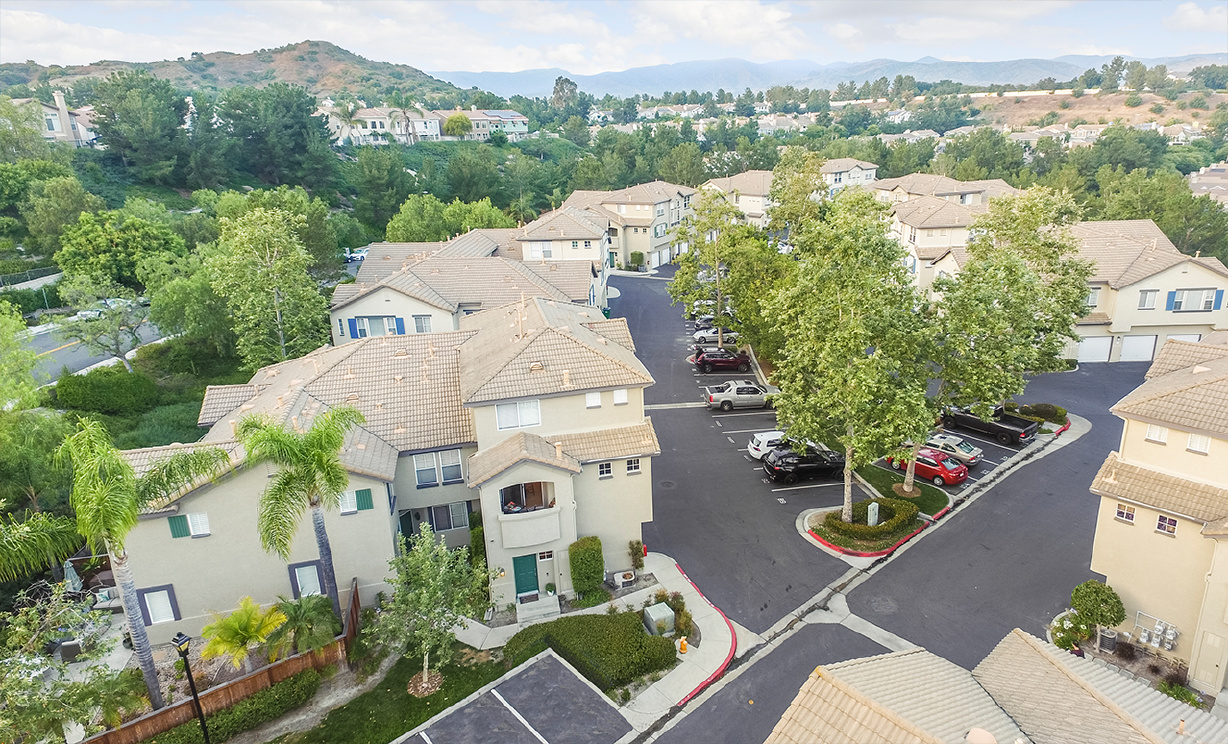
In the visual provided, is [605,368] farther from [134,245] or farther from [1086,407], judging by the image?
[134,245]

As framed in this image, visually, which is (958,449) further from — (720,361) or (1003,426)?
(720,361)

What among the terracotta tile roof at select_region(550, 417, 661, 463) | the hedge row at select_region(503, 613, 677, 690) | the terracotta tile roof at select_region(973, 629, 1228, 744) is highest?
the terracotta tile roof at select_region(550, 417, 661, 463)

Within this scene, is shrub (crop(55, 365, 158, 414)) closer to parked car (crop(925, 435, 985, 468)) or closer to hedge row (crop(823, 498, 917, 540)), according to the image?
hedge row (crop(823, 498, 917, 540))

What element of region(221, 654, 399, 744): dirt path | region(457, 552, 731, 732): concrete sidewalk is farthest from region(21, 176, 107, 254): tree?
region(457, 552, 731, 732): concrete sidewalk

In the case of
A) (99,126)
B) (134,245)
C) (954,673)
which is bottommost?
(954,673)

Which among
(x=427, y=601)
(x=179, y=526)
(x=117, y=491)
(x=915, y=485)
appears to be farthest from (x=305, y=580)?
(x=915, y=485)

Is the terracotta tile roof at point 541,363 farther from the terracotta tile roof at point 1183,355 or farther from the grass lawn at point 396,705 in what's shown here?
the terracotta tile roof at point 1183,355

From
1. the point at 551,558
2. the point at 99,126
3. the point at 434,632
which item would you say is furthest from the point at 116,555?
the point at 99,126
